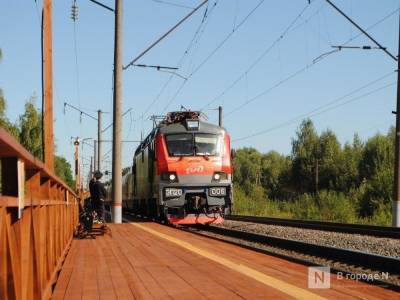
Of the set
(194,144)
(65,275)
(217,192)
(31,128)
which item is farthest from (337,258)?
(31,128)

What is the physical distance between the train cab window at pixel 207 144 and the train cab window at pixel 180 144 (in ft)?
0.72

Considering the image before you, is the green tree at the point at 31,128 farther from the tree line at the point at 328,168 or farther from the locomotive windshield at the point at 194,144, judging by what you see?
the locomotive windshield at the point at 194,144

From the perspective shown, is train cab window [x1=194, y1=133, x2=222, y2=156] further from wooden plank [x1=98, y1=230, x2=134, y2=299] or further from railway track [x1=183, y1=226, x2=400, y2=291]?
wooden plank [x1=98, y1=230, x2=134, y2=299]

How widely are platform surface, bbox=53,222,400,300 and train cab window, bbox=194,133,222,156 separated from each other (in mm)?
9156

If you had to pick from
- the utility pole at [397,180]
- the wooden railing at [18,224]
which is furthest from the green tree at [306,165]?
the wooden railing at [18,224]

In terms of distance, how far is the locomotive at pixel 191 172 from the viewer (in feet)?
60.0

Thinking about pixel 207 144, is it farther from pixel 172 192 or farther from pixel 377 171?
pixel 377 171

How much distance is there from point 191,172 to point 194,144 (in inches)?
39.9

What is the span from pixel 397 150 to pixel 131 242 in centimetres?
1294

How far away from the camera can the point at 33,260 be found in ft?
12.2

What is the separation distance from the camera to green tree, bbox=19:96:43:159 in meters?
48.0

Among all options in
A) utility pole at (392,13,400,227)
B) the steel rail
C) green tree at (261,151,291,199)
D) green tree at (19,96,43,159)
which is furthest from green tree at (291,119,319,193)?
the steel rail

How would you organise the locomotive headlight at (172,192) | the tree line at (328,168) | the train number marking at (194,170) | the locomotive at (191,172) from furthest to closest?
the tree line at (328,168) → the train number marking at (194,170) → the locomotive at (191,172) → the locomotive headlight at (172,192)

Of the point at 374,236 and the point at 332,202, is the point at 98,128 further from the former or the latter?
the point at 374,236
